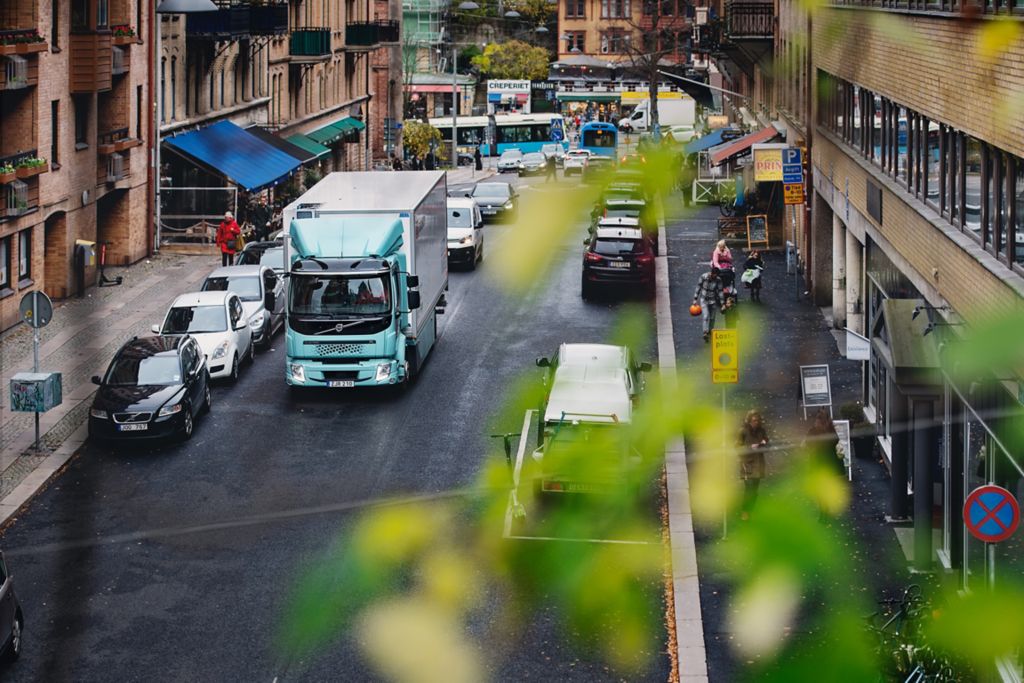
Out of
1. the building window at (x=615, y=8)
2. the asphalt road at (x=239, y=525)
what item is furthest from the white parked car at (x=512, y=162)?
the building window at (x=615, y=8)

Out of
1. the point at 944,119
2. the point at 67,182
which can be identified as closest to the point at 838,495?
the point at 944,119

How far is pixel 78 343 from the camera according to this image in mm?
34969

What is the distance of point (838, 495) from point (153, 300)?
124ft

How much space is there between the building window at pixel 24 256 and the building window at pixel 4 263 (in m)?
0.63

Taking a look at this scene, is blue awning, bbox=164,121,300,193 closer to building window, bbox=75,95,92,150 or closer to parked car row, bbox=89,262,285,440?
building window, bbox=75,95,92,150

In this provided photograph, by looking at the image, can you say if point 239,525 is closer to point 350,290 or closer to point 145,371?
point 145,371

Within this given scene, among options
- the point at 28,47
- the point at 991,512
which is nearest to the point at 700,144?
the point at 991,512

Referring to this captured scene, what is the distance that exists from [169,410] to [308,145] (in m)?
40.9

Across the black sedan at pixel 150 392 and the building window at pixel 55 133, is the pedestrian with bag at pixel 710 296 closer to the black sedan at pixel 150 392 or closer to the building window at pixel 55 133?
the black sedan at pixel 150 392

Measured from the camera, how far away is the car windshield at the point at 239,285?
3578cm

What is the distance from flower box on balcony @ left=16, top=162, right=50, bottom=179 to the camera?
3584cm

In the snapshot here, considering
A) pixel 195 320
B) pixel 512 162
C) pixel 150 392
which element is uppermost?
pixel 512 162

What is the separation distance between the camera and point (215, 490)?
23.4 meters

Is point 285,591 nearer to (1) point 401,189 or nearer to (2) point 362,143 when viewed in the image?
(1) point 401,189
